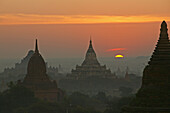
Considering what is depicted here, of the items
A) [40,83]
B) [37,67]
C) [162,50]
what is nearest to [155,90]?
[162,50]

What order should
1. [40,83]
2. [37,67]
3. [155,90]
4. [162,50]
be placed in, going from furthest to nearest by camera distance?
[37,67], [40,83], [162,50], [155,90]

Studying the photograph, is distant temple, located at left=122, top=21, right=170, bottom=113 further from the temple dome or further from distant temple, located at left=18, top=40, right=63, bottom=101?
the temple dome

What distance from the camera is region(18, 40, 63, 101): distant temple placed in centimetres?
11688

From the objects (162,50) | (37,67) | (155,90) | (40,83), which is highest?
(37,67)

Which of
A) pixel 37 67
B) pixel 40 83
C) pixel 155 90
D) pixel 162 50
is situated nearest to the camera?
pixel 155 90

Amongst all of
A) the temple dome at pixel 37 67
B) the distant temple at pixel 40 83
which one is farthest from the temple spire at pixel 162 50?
the temple dome at pixel 37 67

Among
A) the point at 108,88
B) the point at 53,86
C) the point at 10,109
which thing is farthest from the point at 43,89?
the point at 108,88

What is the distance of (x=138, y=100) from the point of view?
Answer: 4181 centimetres

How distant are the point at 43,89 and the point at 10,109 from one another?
23.7 m

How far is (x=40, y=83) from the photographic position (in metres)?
120

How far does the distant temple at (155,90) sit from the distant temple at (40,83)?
72.4 metres

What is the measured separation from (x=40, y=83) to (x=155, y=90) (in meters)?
79.0

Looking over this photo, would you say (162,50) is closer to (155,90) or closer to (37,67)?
(155,90)

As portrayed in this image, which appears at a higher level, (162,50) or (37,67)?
(37,67)
